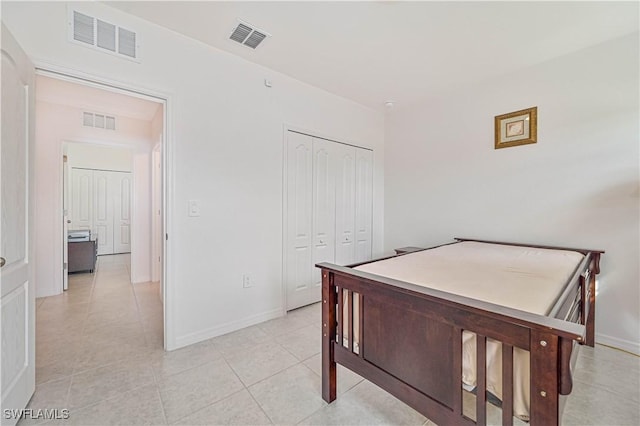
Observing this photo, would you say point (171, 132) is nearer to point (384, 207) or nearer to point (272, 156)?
point (272, 156)

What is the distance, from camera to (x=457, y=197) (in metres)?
3.27

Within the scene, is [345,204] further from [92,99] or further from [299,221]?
[92,99]

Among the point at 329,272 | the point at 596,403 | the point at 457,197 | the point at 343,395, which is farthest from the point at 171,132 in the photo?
the point at 596,403

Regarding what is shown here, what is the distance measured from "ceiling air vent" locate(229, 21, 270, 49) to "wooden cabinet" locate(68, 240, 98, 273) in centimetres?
436

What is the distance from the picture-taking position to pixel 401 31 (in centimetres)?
216

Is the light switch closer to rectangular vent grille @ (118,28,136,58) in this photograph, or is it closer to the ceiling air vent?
rectangular vent grille @ (118,28,136,58)

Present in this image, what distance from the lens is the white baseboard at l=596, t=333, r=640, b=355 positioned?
221cm

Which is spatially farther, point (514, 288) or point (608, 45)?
point (608, 45)

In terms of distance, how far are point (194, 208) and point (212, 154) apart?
0.51 m

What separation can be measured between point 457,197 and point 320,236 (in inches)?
68.1

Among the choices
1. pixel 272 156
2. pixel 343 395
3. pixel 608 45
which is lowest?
pixel 343 395

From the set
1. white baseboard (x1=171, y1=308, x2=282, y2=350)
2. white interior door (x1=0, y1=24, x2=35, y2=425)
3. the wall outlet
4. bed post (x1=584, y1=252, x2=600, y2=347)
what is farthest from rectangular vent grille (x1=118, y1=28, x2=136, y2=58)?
bed post (x1=584, y1=252, x2=600, y2=347)

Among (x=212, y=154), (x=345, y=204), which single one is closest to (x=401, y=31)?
(x=212, y=154)

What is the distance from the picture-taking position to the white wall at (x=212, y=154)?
6.33 ft
